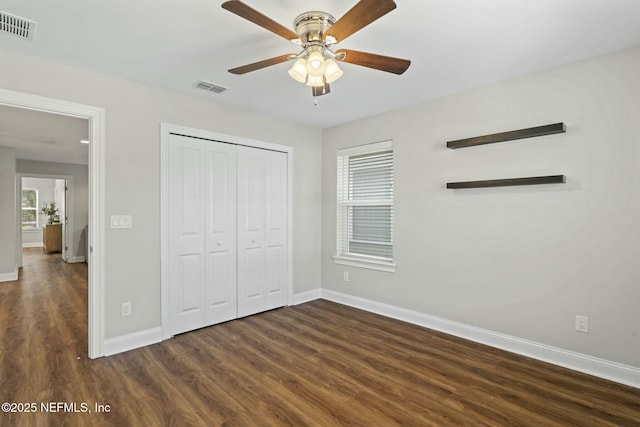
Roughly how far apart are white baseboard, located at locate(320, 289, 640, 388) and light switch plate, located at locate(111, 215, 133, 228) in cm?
283

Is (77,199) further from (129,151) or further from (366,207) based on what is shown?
(366,207)

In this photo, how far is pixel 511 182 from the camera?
2.88m

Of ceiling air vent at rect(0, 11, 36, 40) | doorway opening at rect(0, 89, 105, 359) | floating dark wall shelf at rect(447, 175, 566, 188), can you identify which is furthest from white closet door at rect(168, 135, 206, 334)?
floating dark wall shelf at rect(447, 175, 566, 188)

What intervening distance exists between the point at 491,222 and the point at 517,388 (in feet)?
4.67

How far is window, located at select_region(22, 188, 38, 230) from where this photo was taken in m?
10.6

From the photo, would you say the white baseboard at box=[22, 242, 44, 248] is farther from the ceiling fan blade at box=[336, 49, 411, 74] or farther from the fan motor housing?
the ceiling fan blade at box=[336, 49, 411, 74]

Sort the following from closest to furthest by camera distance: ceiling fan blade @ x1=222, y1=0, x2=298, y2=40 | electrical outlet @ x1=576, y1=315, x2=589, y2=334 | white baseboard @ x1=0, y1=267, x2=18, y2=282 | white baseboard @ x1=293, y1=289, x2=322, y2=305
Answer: ceiling fan blade @ x1=222, y1=0, x2=298, y2=40, electrical outlet @ x1=576, y1=315, x2=589, y2=334, white baseboard @ x1=293, y1=289, x2=322, y2=305, white baseboard @ x1=0, y1=267, x2=18, y2=282

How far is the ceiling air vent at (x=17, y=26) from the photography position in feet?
6.64

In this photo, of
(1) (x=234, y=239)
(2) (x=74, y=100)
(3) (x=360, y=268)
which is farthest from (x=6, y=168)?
(3) (x=360, y=268)

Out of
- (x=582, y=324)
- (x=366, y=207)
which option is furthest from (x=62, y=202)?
(x=582, y=324)

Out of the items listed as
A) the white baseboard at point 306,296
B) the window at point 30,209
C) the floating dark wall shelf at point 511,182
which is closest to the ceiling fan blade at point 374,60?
the floating dark wall shelf at point 511,182

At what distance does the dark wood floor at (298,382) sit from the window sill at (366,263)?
0.69 meters

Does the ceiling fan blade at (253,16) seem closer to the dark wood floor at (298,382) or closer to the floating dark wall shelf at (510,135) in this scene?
the floating dark wall shelf at (510,135)

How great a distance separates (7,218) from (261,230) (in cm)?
519
